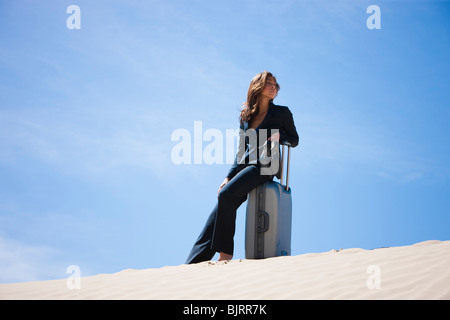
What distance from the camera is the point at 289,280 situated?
4.33 metres

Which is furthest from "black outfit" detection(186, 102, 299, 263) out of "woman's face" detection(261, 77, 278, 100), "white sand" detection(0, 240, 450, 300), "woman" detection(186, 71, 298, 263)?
"white sand" detection(0, 240, 450, 300)

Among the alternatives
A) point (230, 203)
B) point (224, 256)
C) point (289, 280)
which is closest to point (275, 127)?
point (230, 203)

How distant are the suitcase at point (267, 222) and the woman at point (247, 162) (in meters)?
0.13

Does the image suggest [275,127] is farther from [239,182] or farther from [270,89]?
[239,182]

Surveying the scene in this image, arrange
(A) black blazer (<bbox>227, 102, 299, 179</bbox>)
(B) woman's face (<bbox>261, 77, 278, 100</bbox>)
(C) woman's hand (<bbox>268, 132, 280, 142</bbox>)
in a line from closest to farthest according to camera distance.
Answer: (C) woman's hand (<bbox>268, 132, 280, 142</bbox>)
(A) black blazer (<bbox>227, 102, 299, 179</bbox>)
(B) woman's face (<bbox>261, 77, 278, 100</bbox>)

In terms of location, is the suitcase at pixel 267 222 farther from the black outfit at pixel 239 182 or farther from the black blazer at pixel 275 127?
the black blazer at pixel 275 127

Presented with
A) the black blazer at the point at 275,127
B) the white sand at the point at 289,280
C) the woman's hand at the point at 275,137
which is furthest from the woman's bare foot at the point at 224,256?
the woman's hand at the point at 275,137

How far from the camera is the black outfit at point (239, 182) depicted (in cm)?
586

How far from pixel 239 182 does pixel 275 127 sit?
2.74ft

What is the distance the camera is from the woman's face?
246 inches

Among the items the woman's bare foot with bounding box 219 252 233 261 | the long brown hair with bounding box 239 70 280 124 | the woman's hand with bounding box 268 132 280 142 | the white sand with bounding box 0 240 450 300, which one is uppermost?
the long brown hair with bounding box 239 70 280 124

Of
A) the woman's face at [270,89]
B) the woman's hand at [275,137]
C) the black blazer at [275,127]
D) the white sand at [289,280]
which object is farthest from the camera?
the woman's face at [270,89]

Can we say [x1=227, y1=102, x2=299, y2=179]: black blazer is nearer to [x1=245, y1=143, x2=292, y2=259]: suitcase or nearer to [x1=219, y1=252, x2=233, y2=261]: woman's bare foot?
[x1=245, y1=143, x2=292, y2=259]: suitcase
